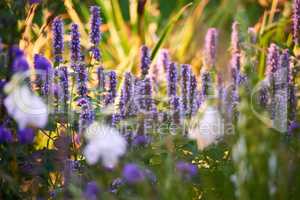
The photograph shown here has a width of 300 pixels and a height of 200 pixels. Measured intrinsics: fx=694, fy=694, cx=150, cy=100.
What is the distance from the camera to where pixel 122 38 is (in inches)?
181

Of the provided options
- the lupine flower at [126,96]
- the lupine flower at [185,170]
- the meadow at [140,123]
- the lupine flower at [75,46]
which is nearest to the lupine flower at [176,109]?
the meadow at [140,123]

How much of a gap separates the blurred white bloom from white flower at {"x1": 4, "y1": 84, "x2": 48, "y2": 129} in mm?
773

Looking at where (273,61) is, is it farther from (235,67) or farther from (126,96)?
(126,96)

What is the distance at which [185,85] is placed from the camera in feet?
9.78

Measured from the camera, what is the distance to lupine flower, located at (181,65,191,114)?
2951 mm

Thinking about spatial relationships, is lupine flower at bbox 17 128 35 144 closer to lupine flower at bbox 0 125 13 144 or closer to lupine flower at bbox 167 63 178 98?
lupine flower at bbox 0 125 13 144

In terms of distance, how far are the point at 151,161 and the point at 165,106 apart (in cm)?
29

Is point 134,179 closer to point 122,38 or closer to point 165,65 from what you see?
point 165,65

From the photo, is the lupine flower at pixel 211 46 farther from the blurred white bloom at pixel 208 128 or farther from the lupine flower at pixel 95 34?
the lupine flower at pixel 95 34

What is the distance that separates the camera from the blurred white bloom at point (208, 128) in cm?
269

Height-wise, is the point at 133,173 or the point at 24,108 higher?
the point at 24,108

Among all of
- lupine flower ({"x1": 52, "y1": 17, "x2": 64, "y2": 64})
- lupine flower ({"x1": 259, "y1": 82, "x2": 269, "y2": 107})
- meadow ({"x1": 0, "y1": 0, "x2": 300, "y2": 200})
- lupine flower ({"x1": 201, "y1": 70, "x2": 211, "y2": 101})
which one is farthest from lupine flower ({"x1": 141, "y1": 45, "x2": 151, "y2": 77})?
lupine flower ({"x1": 259, "y1": 82, "x2": 269, "y2": 107})

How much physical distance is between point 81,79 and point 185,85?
466mm

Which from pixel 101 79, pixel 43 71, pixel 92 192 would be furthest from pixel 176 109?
pixel 92 192
